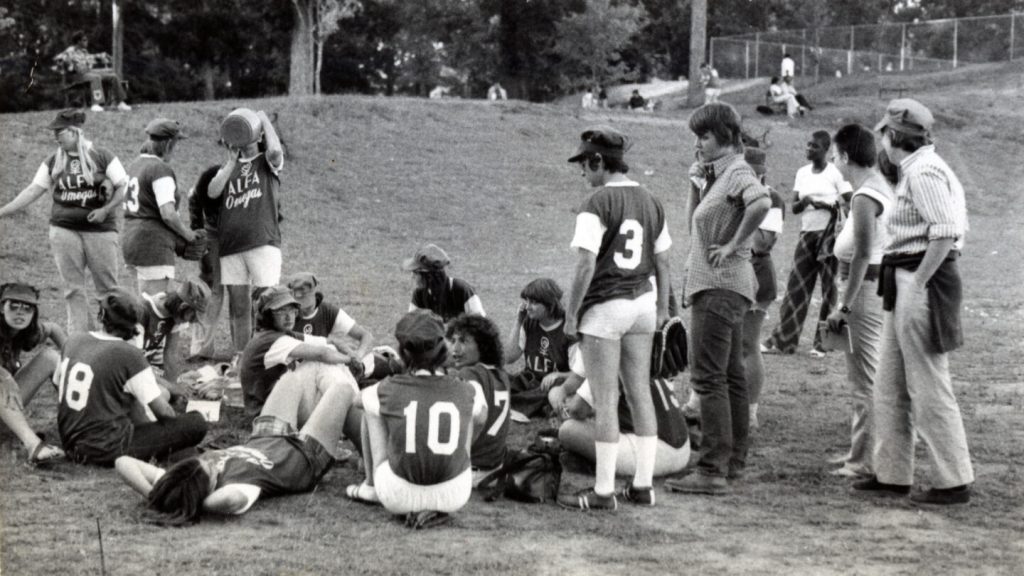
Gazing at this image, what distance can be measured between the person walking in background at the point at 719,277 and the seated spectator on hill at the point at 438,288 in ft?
6.38

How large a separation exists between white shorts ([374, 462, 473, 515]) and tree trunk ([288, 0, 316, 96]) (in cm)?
2661

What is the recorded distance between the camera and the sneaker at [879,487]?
6.71 metres

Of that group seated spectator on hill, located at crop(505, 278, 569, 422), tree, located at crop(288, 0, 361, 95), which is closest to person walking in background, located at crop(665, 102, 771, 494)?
seated spectator on hill, located at crop(505, 278, 569, 422)

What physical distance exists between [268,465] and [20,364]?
2.26 m

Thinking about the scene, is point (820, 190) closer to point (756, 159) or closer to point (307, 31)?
point (756, 159)

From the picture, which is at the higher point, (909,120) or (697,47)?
(697,47)

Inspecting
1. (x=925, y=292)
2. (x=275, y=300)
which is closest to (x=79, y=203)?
(x=275, y=300)

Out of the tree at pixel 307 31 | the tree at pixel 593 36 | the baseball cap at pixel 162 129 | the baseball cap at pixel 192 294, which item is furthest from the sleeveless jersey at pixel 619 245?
the tree at pixel 593 36

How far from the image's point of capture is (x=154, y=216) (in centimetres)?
939

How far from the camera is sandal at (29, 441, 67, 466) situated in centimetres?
674

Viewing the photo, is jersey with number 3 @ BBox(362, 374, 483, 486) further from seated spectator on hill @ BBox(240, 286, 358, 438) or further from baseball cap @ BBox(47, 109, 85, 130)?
baseball cap @ BBox(47, 109, 85, 130)

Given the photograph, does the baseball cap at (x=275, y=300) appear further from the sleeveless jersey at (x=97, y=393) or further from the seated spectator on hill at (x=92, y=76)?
the seated spectator on hill at (x=92, y=76)

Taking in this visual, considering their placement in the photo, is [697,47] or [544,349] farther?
[697,47]

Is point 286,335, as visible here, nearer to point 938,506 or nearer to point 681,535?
point 681,535
